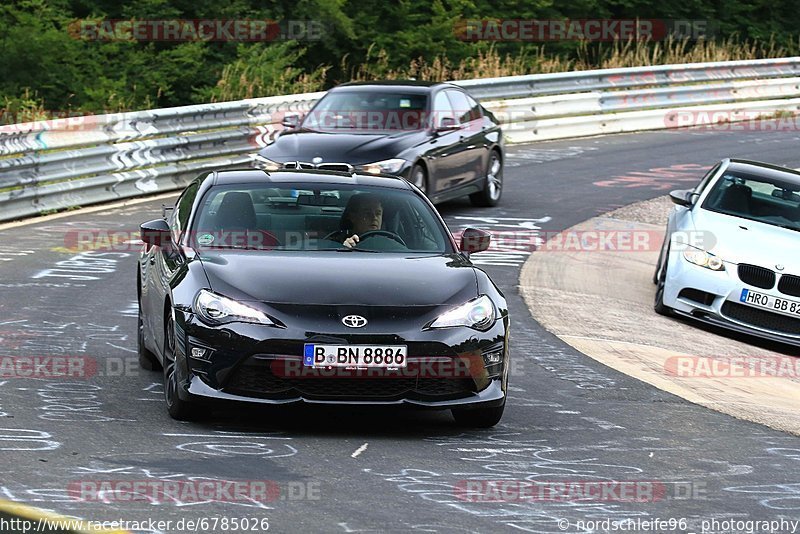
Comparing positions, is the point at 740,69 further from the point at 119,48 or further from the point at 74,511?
the point at 74,511

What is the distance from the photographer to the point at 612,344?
38.9ft

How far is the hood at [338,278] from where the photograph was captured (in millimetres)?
8047

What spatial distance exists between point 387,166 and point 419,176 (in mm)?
702

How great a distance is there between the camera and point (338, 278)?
27.1 feet

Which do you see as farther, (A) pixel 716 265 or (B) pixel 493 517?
(A) pixel 716 265

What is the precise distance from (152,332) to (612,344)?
4.06m

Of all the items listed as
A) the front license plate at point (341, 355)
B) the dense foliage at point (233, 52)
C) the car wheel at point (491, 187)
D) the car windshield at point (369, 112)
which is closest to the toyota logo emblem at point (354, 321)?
the front license plate at point (341, 355)

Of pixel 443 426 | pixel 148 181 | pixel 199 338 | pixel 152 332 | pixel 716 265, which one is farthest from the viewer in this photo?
pixel 148 181

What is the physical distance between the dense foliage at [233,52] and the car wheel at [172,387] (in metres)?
17.1

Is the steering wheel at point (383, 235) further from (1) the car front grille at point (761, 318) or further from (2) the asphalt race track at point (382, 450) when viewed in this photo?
(1) the car front grille at point (761, 318)

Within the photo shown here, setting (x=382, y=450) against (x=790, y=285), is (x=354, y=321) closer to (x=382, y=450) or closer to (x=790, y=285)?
(x=382, y=450)

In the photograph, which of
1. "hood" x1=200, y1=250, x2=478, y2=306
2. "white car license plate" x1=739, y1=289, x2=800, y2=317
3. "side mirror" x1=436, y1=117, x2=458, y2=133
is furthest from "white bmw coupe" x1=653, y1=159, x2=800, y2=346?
"hood" x1=200, y1=250, x2=478, y2=306

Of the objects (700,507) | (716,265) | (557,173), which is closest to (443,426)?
A: (700,507)

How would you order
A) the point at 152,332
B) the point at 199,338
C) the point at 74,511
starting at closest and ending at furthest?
the point at 74,511 → the point at 199,338 → the point at 152,332
